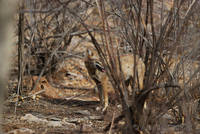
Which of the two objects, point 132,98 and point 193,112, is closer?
point 132,98

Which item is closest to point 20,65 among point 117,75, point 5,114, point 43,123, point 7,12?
point 5,114

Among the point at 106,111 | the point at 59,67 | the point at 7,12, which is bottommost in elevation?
the point at 106,111

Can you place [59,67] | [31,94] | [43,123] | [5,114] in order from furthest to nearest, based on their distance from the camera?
1. [59,67]
2. [31,94]
3. [5,114]
4. [43,123]

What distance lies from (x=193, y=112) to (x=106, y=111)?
5.97 feet

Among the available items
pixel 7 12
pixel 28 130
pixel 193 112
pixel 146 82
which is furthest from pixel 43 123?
pixel 7 12

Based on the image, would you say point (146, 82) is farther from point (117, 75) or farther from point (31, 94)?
point (31, 94)

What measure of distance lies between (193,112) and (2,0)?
270 centimetres

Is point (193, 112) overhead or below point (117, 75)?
below

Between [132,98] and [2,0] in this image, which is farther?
[132,98]

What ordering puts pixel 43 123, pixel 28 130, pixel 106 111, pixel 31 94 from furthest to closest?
pixel 31 94 → pixel 106 111 → pixel 43 123 → pixel 28 130

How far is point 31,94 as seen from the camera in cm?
588

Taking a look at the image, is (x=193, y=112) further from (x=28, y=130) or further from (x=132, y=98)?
(x=28, y=130)

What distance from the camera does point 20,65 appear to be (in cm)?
548

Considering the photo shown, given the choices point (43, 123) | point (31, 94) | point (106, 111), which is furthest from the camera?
point (31, 94)
